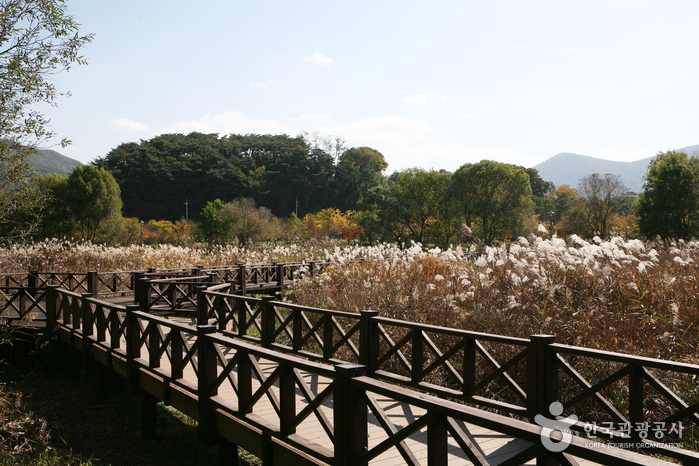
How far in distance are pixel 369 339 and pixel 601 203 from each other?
3823 centimetres

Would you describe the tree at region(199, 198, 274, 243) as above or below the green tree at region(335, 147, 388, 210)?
below

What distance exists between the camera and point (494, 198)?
118ft

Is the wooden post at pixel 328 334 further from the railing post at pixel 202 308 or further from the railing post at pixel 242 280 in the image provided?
the railing post at pixel 242 280

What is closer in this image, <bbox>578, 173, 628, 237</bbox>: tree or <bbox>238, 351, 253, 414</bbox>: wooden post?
<bbox>238, 351, 253, 414</bbox>: wooden post

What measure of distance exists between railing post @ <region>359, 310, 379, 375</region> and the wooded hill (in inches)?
2486

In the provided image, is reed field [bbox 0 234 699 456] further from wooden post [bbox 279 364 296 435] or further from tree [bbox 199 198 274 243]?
tree [bbox 199 198 274 243]

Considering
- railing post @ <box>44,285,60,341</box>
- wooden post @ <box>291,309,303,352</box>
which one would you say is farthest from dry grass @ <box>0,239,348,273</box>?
wooden post @ <box>291,309,303,352</box>

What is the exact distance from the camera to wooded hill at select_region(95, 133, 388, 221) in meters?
63.3

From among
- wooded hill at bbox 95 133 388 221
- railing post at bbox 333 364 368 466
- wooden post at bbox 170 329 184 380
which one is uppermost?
wooded hill at bbox 95 133 388 221

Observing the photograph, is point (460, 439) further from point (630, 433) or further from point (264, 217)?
point (264, 217)

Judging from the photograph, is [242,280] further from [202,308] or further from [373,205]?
[373,205]

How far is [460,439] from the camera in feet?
7.77

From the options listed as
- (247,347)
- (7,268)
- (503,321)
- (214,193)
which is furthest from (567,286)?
(214,193)

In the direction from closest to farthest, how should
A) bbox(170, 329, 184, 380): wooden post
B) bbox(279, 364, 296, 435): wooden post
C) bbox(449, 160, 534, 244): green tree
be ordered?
bbox(279, 364, 296, 435): wooden post, bbox(170, 329, 184, 380): wooden post, bbox(449, 160, 534, 244): green tree
